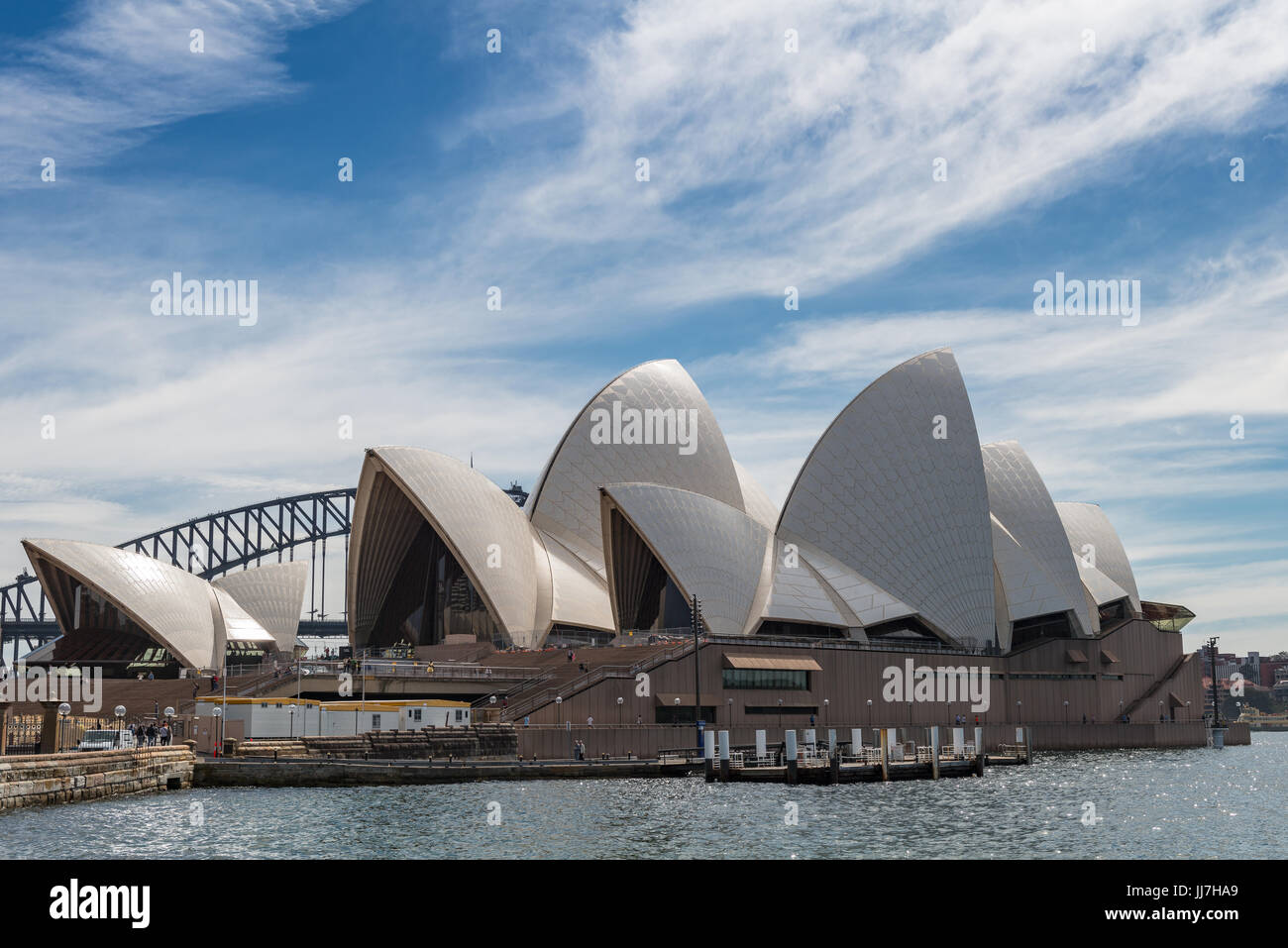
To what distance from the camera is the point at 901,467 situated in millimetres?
69250

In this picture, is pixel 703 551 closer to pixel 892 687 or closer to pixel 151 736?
pixel 892 687

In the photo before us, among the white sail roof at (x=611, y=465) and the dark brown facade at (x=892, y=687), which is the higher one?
the white sail roof at (x=611, y=465)

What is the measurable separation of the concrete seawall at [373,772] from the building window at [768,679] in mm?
13762

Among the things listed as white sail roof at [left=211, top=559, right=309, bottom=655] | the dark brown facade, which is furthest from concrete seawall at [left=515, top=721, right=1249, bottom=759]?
white sail roof at [left=211, top=559, right=309, bottom=655]

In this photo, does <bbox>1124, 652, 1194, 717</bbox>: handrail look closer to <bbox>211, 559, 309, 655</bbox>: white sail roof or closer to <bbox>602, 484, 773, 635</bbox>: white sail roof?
<bbox>602, 484, 773, 635</bbox>: white sail roof

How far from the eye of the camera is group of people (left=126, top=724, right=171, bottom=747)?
4166 cm

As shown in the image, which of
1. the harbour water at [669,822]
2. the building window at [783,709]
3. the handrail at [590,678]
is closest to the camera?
the harbour water at [669,822]

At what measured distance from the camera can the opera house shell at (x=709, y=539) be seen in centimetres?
6612

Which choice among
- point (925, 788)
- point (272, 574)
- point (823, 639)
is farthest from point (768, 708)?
point (272, 574)

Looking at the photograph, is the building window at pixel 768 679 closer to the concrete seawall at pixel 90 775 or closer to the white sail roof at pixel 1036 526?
the white sail roof at pixel 1036 526

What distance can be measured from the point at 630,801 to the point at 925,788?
1179cm

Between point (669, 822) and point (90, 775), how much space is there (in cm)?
1667

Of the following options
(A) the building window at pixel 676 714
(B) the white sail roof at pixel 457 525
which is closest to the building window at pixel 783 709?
(A) the building window at pixel 676 714
